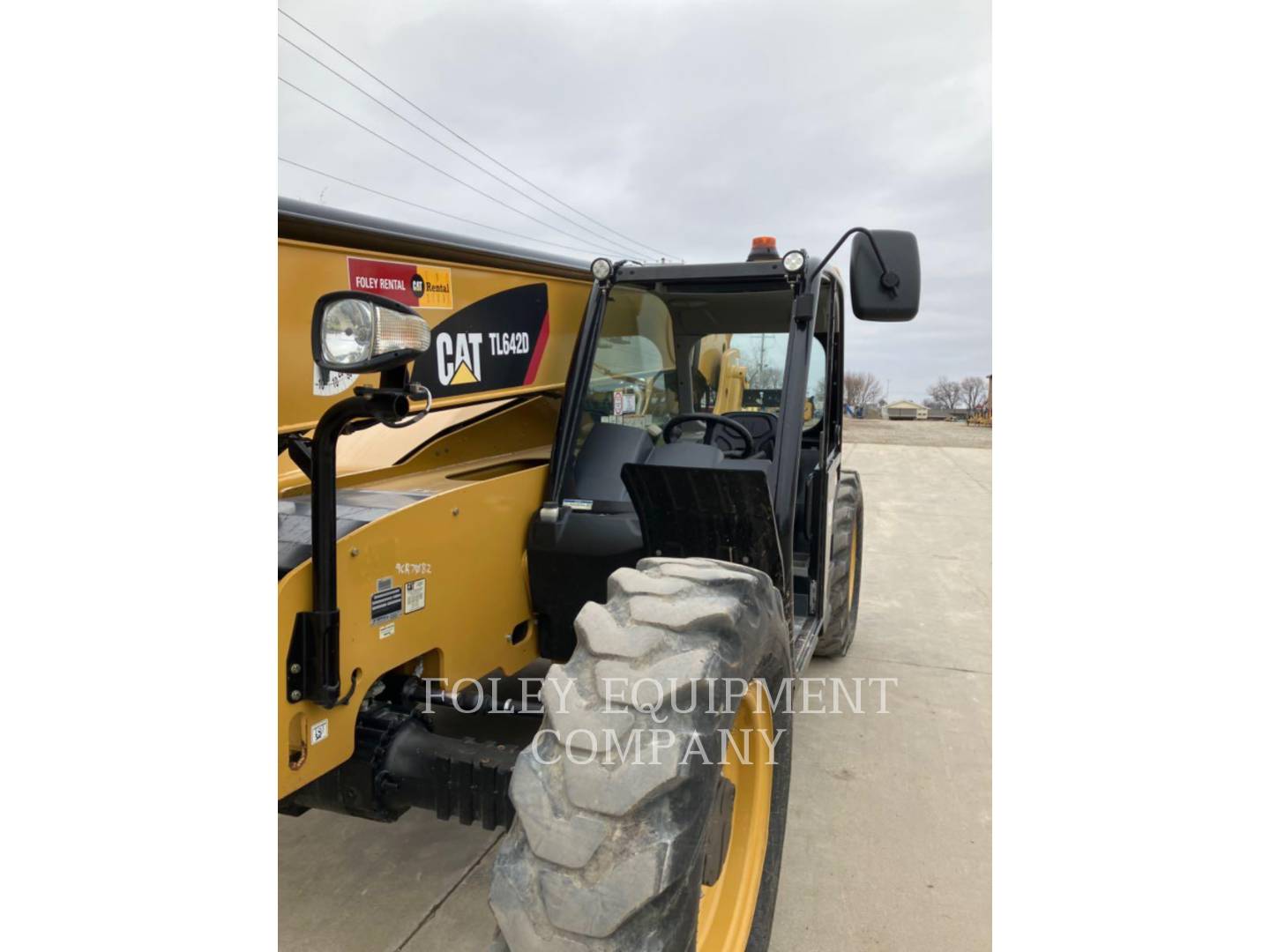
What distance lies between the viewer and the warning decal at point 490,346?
2600 millimetres

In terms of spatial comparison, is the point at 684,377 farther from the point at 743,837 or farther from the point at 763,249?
the point at 743,837

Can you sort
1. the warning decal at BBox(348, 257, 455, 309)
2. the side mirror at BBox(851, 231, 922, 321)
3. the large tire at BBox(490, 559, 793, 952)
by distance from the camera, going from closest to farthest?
the large tire at BBox(490, 559, 793, 952) < the warning decal at BBox(348, 257, 455, 309) < the side mirror at BBox(851, 231, 922, 321)

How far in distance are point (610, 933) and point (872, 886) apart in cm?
160

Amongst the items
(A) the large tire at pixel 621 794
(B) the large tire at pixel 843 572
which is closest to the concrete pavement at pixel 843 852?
(B) the large tire at pixel 843 572

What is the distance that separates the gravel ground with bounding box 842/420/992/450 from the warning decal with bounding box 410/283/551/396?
17.7 metres

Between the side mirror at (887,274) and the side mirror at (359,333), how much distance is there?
180 cm

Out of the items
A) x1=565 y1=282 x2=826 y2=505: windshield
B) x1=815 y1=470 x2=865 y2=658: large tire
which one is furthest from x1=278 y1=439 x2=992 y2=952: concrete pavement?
x1=565 y1=282 x2=826 y2=505: windshield

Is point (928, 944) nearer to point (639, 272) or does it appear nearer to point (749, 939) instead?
point (749, 939)

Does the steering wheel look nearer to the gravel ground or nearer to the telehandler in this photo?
the telehandler

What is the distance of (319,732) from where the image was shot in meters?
2.14

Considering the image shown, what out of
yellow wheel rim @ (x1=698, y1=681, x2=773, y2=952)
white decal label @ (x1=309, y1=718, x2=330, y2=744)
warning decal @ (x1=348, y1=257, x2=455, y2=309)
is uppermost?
warning decal @ (x1=348, y1=257, x2=455, y2=309)

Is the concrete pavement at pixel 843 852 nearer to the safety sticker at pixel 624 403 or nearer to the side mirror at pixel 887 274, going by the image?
the safety sticker at pixel 624 403

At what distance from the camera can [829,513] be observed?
160 inches

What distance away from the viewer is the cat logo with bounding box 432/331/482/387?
2598 millimetres
